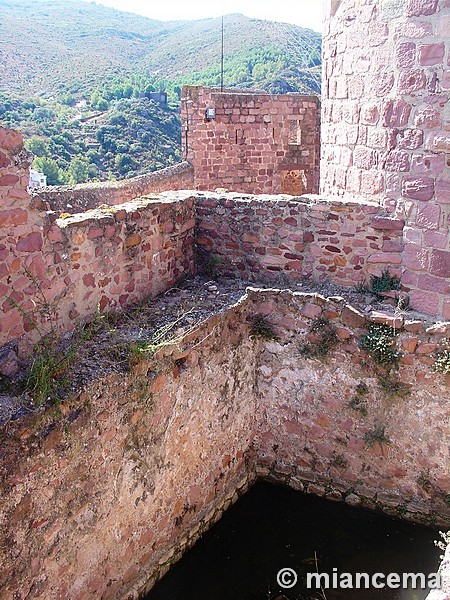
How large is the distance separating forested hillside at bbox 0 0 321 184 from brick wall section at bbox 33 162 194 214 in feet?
41.1

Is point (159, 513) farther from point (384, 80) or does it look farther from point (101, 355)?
point (384, 80)

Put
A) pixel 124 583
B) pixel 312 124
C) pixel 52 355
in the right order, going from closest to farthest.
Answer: pixel 52 355, pixel 124 583, pixel 312 124

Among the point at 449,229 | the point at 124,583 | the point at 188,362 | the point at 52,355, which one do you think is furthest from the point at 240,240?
the point at 124,583

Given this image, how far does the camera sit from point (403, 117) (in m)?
4.93

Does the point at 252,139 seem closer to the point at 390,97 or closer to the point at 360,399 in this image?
the point at 390,97

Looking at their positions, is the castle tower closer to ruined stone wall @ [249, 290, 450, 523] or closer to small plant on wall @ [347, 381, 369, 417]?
ruined stone wall @ [249, 290, 450, 523]

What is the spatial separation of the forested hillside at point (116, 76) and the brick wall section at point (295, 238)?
759 inches

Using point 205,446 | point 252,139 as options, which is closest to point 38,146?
point 252,139

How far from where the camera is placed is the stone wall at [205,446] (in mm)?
3764

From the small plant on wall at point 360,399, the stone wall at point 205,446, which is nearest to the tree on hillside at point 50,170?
the stone wall at point 205,446

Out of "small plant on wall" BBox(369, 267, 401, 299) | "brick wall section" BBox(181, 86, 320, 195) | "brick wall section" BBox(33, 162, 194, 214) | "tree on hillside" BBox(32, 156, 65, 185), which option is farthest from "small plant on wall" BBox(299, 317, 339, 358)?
"tree on hillside" BBox(32, 156, 65, 185)

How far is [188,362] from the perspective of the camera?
4.93 metres

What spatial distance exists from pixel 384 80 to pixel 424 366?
232 cm

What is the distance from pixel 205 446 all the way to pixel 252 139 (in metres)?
6.73
